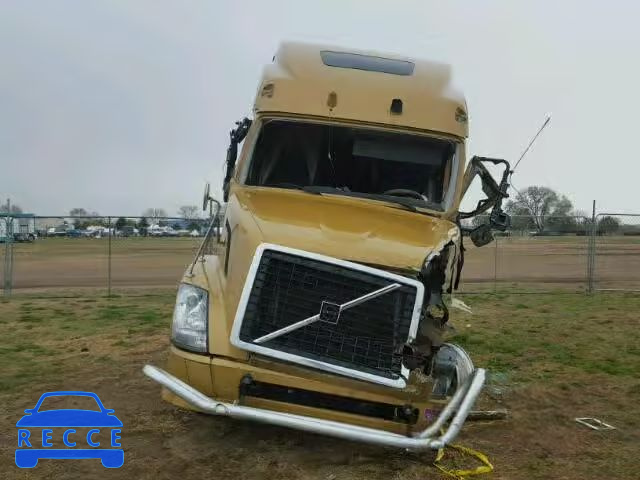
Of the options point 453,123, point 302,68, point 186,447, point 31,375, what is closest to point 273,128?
point 302,68

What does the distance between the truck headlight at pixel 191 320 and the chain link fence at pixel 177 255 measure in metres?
11.3

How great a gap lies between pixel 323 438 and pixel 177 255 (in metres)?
15.0

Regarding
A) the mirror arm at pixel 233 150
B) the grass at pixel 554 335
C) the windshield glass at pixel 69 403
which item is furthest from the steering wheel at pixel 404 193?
the windshield glass at pixel 69 403

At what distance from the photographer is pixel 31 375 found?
7.11 metres

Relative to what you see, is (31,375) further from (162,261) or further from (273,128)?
(162,261)

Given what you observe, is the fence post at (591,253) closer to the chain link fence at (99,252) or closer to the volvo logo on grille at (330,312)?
the chain link fence at (99,252)

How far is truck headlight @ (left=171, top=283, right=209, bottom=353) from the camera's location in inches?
170

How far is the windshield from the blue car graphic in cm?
255

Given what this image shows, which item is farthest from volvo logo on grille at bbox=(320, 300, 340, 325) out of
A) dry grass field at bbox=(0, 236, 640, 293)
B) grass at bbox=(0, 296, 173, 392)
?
dry grass field at bbox=(0, 236, 640, 293)

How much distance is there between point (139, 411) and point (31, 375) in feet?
6.49

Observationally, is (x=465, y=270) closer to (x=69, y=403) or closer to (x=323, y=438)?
(x=323, y=438)

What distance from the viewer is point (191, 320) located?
443 centimetres

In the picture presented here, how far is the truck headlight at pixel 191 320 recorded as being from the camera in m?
4.31

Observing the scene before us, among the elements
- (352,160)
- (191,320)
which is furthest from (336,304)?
(352,160)
